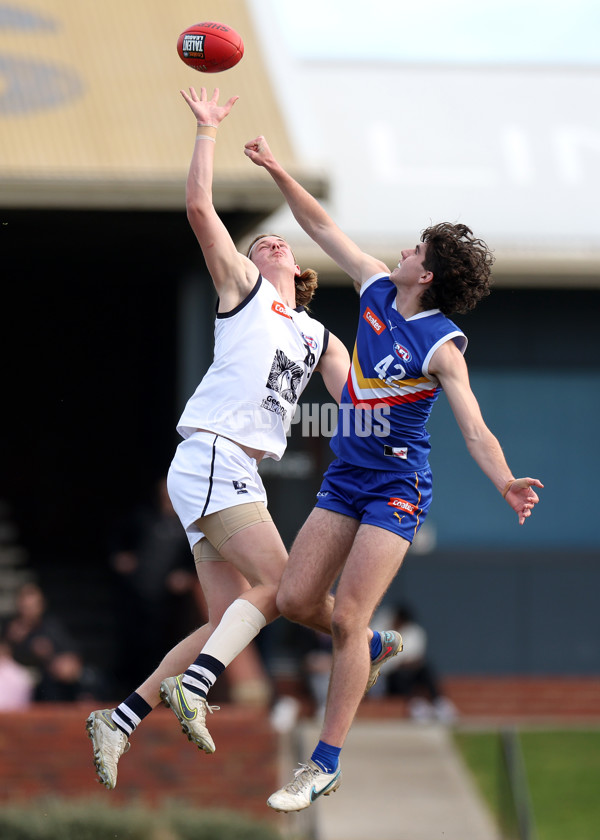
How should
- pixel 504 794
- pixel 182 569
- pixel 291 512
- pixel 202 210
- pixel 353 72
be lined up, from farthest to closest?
pixel 353 72, pixel 291 512, pixel 504 794, pixel 182 569, pixel 202 210

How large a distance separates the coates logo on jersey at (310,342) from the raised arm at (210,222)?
38cm

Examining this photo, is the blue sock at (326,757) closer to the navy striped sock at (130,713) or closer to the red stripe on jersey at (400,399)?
the navy striped sock at (130,713)

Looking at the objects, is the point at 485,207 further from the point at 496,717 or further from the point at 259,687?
the point at 259,687

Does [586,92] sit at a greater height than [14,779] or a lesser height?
greater

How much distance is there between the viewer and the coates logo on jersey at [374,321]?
18.5 ft

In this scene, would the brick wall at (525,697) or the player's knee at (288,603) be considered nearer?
the player's knee at (288,603)

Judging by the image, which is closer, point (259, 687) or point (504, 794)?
point (259, 687)

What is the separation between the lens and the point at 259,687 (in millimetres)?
12141

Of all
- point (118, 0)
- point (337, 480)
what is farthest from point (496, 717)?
point (337, 480)

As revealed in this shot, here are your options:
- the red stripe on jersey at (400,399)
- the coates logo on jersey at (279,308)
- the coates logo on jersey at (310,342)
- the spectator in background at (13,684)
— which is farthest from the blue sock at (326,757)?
the spectator in background at (13,684)

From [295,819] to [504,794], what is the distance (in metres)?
2.25

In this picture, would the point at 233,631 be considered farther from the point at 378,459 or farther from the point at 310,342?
the point at 310,342

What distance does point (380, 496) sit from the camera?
5.58m

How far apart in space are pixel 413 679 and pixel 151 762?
5.32 m
